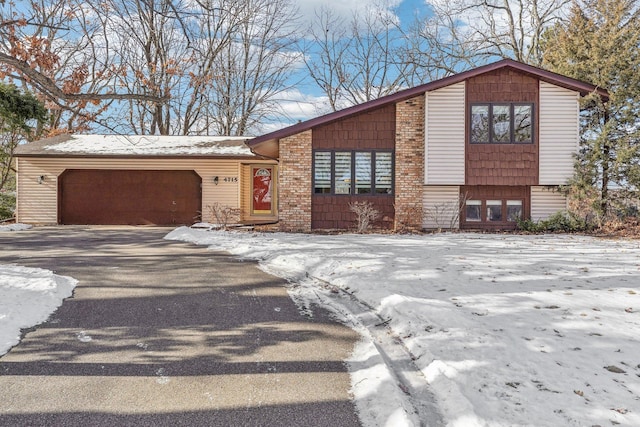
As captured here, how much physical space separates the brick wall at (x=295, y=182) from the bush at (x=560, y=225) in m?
6.87

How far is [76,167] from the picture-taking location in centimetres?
1483

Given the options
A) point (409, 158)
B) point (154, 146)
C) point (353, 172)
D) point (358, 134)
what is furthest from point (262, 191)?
point (409, 158)

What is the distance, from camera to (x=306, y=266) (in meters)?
6.60

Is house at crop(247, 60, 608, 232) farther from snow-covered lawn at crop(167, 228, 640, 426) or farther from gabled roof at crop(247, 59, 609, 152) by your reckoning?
snow-covered lawn at crop(167, 228, 640, 426)

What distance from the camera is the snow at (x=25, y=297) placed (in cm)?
378

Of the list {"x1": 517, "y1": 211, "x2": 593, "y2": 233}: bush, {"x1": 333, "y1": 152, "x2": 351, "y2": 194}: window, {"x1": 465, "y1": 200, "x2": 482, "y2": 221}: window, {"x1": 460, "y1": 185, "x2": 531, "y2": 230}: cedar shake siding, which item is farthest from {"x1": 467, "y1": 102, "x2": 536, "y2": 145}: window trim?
{"x1": 333, "y1": 152, "x2": 351, "y2": 194}: window

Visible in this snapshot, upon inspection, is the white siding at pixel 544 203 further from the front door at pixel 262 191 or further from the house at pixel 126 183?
the front door at pixel 262 191

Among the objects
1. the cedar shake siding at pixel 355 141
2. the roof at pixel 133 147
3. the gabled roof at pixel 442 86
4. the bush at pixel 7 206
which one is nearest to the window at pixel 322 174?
the cedar shake siding at pixel 355 141

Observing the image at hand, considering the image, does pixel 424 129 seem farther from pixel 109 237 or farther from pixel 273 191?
pixel 109 237

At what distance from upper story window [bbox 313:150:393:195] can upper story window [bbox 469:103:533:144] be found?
275cm

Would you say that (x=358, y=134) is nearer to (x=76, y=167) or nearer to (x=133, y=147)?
(x=133, y=147)

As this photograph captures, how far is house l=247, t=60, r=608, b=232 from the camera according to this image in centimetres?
1177

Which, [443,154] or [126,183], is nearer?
[443,154]

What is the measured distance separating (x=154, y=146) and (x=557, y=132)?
565 inches
